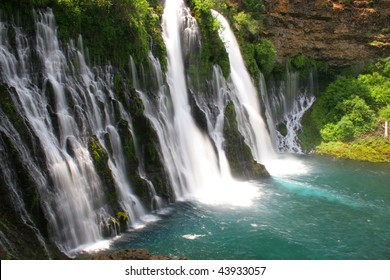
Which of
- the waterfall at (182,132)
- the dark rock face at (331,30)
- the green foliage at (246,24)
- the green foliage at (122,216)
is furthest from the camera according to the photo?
the dark rock face at (331,30)

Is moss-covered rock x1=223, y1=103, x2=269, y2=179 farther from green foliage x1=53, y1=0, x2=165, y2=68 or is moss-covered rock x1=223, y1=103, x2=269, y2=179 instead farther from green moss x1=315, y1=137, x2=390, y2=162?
green moss x1=315, y1=137, x2=390, y2=162

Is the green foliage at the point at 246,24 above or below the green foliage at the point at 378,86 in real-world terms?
above

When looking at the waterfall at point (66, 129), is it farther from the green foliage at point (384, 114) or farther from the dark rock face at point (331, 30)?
the green foliage at point (384, 114)

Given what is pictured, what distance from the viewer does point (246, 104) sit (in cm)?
2280

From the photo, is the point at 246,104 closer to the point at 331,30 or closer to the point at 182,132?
the point at 182,132

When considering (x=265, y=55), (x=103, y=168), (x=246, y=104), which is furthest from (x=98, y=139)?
(x=265, y=55)

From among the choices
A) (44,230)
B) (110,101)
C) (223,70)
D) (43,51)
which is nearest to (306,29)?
(223,70)

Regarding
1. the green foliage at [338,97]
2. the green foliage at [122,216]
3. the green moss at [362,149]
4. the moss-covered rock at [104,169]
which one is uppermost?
the green foliage at [338,97]

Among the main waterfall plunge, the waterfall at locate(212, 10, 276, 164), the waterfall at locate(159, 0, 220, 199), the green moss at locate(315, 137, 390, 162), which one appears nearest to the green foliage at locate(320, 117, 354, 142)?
the green moss at locate(315, 137, 390, 162)

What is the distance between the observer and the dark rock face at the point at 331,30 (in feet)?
90.9

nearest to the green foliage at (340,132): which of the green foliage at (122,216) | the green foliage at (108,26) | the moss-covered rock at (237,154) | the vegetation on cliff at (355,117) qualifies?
the vegetation on cliff at (355,117)

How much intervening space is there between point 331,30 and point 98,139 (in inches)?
785

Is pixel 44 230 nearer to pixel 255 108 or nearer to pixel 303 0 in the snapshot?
pixel 255 108

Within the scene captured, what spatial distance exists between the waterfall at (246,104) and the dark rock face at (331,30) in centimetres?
478
